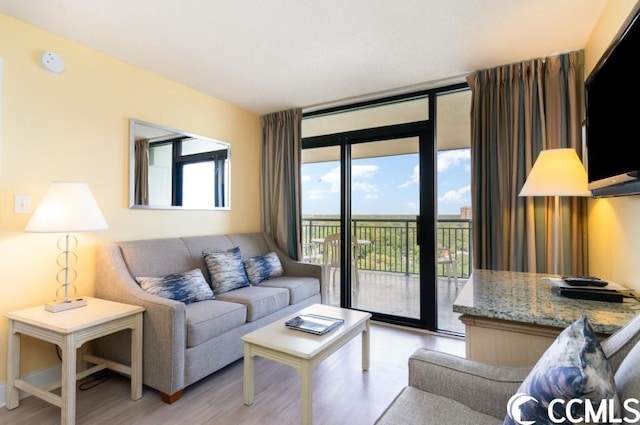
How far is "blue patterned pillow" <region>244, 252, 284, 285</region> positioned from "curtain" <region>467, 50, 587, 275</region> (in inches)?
76.4

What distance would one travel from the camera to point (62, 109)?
2328mm

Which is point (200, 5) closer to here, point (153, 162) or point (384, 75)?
point (153, 162)

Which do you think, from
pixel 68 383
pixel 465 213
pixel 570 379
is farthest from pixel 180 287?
pixel 465 213

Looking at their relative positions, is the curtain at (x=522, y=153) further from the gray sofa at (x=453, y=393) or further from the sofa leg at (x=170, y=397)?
the sofa leg at (x=170, y=397)

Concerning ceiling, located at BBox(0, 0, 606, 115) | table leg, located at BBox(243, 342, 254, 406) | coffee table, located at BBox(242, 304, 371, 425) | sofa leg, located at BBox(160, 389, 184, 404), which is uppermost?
ceiling, located at BBox(0, 0, 606, 115)

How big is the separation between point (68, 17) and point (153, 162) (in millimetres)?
1165

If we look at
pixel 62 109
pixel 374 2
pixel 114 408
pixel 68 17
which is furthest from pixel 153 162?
pixel 374 2

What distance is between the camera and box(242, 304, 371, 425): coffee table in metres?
1.72

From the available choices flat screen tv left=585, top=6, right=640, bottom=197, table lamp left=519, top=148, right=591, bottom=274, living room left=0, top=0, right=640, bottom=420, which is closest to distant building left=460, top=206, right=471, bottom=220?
living room left=0, top=0, right=640, bottom=420

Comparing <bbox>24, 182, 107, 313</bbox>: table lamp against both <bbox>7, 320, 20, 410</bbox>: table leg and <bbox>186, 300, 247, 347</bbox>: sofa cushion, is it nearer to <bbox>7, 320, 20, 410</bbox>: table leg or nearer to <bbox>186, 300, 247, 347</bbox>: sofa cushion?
<bbox>7, 320, 20, 410</bbox>: table leg

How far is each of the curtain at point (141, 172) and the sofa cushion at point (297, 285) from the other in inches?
52.3

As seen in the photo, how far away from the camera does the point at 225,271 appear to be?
295 cm

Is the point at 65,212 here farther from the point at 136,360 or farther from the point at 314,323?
the point at 314,323

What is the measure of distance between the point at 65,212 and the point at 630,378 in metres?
2.56
